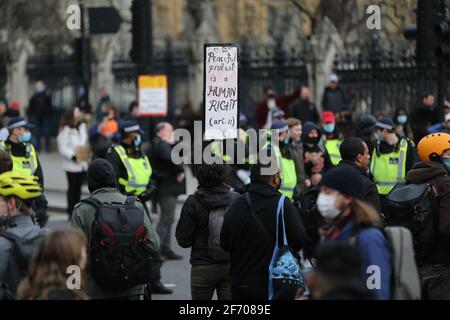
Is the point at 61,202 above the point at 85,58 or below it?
below

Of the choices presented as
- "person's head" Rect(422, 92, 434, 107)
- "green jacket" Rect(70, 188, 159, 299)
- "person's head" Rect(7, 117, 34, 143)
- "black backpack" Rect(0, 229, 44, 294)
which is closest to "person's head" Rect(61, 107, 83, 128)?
"person's head" Rect(7, 117, 34, 143)

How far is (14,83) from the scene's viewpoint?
109 ft

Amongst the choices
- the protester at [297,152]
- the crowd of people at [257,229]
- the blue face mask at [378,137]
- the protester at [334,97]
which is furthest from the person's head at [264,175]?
the protester at [334,97]

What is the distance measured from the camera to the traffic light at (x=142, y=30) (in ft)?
59.4

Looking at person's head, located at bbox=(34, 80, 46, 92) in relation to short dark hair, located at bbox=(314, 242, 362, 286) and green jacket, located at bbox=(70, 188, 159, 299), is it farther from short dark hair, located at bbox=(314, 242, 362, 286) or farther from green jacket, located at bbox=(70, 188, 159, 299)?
short dark hair, located at bbox=(314, 242, 362, 286)

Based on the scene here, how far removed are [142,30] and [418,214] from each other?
1054 cm

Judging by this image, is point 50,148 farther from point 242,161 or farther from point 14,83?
point 242,161

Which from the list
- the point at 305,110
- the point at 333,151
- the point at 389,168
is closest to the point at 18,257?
the point at 389,168

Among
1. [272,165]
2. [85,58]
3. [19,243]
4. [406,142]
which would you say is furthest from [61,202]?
[19,243]

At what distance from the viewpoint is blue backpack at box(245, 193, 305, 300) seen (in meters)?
7.78

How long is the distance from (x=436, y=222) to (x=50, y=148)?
962 inches

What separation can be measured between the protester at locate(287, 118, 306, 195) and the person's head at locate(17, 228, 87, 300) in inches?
273

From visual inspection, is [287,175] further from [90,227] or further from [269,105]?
[269,105]

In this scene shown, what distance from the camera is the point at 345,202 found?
6258mm
